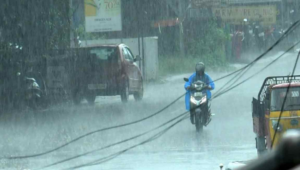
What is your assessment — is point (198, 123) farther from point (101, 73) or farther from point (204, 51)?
→ point (204, 51)

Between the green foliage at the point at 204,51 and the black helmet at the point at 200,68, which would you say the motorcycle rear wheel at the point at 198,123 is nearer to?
the black helmet at the point at 200,68

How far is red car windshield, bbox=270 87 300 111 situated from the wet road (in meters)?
0.97

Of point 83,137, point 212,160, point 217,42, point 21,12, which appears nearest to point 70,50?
point 21,12

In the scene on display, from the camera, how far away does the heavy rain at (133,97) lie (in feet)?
30.0

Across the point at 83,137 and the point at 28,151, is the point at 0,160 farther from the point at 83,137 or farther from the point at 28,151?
the point at 83,137

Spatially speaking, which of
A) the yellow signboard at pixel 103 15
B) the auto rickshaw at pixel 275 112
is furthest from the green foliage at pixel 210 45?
the auto rickshaw at pixel 275 112

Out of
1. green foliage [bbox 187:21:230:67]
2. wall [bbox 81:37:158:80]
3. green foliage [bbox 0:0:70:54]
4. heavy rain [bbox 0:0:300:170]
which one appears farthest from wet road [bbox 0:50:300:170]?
green foliage [bbox 187:21:230:67]

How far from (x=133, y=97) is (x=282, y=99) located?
12923 mm

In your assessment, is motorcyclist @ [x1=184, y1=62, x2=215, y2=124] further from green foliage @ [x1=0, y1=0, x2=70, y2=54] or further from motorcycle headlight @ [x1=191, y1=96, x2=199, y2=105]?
green foliage @ [x1=0, y1=0, x2=70, y2=54]

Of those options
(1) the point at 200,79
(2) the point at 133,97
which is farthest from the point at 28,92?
(1) the point at 200,79

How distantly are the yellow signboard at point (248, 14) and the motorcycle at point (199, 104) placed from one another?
28844mm

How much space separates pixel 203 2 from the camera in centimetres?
3659

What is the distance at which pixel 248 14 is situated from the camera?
4531cm

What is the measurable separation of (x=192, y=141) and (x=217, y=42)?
24.4m
